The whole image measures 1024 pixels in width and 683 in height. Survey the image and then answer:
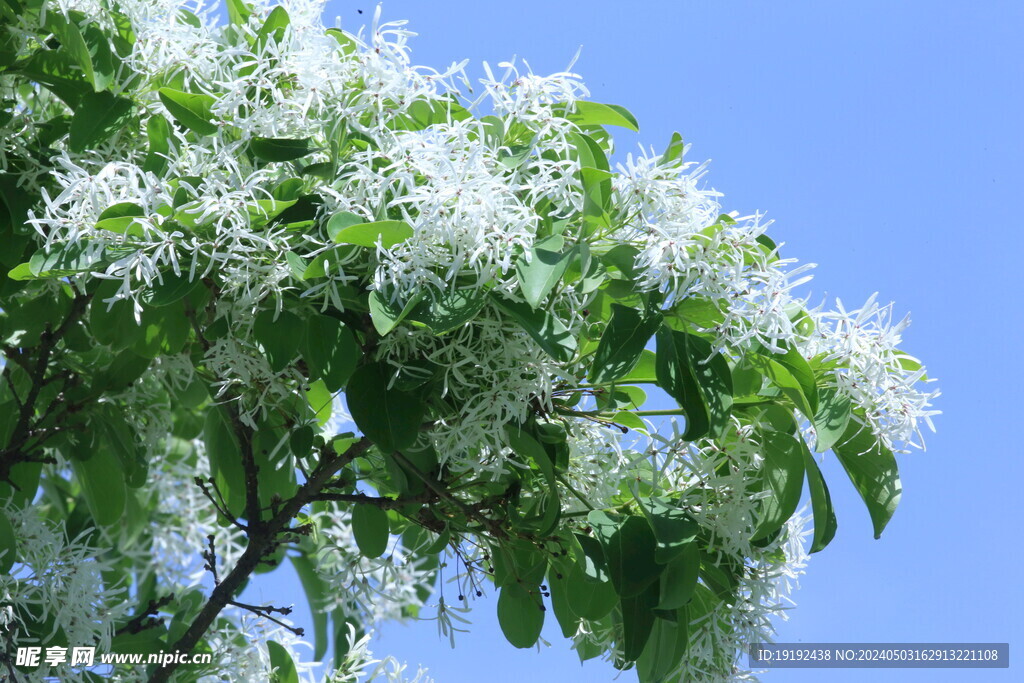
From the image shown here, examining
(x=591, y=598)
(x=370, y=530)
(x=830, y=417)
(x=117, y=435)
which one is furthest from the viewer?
(x=117, y=435)

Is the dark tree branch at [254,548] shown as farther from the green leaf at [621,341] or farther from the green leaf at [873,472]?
the green leaf at [873,472]

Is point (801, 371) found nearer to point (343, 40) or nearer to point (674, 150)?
point (674, 150)

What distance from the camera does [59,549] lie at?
1.47 metres

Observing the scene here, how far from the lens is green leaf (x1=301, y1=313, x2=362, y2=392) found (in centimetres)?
117

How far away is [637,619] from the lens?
1.22m

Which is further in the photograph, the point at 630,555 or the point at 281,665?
the point at 281,665

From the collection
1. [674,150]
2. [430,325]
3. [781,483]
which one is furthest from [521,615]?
[674,150]

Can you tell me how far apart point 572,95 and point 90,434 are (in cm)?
92

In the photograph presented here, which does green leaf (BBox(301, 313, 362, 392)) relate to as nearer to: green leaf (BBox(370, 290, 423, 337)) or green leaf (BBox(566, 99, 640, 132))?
green leaf (BBox(370, 290, 423, 337))

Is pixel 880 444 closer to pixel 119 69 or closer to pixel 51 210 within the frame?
pixel 51 210

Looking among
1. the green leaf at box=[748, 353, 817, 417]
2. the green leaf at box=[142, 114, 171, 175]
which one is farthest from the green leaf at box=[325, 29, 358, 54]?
the green leaf at box=[748, 353, 817, 417]

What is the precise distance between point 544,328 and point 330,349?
0.89 ft

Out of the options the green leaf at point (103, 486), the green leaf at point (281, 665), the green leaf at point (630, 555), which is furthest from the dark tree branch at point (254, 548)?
the green leaf at point (630, 555)

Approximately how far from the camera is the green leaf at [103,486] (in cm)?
168
